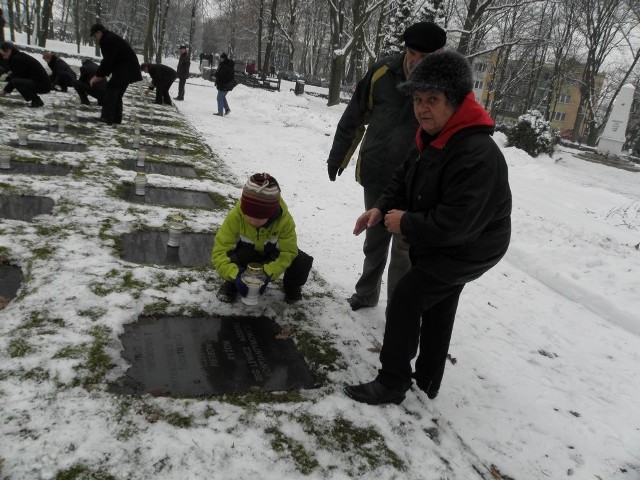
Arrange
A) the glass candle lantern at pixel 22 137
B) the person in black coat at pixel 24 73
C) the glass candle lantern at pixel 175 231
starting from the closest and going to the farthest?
1. the glass candle lantern at pixel 175 231
2. the glass candle lantern at pixel 22 137
3. the person in black coat at pixel 24 73

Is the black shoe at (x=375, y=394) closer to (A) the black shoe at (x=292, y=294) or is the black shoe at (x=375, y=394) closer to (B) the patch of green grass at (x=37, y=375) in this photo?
(A) the black shoe at (x=292, y=294)

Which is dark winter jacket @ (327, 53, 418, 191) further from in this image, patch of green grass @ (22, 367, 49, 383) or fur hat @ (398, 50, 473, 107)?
patch of green grass @ (22, 367, 49, 383)

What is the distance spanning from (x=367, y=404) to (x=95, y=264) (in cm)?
239

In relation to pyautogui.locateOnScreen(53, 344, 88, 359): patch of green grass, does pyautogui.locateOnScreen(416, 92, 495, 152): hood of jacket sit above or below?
above

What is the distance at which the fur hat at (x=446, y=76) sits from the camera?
221 centimetres

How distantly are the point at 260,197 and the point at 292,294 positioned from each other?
93cm

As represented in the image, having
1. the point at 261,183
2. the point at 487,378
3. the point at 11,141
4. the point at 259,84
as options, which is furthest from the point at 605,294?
the point at 259,84

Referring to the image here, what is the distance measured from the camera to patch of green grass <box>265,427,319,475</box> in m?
2.16

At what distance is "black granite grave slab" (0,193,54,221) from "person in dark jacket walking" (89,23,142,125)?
5248 mm

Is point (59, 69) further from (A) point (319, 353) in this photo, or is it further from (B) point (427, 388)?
(B) point (427, 388)

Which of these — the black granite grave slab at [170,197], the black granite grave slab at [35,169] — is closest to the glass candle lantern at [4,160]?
the black granite grave slab at [35,169]

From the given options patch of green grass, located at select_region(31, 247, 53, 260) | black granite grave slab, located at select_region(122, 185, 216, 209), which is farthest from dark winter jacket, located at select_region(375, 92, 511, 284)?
black granite grave slab, located at select_region(122, 185, 216, 209)

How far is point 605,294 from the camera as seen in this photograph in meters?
5.23

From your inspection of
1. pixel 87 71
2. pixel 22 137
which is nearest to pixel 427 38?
pixel 22 137
